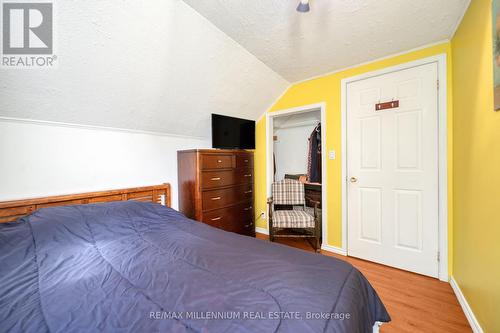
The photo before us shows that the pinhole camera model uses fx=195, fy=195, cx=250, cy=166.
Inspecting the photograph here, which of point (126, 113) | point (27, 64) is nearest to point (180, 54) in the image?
point (126, 113)

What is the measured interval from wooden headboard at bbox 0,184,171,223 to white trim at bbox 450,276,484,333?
2.91m

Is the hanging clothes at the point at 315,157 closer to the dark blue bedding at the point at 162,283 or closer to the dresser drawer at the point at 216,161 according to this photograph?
the dresser drawer at the point at 216,161

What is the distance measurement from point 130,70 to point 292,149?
3067 mm

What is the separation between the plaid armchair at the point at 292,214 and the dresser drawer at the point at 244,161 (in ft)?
1.74

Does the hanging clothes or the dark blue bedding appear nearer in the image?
the dark blue bedding

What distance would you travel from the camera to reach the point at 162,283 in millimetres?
914

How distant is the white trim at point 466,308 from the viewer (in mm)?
1341

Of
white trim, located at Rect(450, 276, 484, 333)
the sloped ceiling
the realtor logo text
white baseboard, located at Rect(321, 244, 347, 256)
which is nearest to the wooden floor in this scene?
white trim, located at Rect(450, 276, 484, 333)

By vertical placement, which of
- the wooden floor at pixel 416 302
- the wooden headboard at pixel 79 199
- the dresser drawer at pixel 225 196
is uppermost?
the wooden headboard at pixel 79 199

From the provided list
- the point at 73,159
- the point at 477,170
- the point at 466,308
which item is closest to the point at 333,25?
the point at 477,170

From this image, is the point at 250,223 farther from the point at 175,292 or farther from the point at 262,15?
the point at 262,15

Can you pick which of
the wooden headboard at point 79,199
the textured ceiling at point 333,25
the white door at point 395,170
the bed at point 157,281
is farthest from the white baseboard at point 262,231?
the textured ceiling at point 333,25

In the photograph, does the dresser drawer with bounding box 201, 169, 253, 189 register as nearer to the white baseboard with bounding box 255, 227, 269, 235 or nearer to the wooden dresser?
the wooden dresser

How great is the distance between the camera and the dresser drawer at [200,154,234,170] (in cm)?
238
